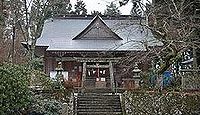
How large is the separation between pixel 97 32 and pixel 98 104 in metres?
11.5

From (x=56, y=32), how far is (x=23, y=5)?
11.2 feet

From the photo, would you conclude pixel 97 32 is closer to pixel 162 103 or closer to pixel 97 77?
pixel 97 77

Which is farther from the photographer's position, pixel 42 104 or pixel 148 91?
pixel 148 91

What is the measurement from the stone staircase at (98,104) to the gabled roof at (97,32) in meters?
9.74

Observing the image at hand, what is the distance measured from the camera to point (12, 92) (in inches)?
520

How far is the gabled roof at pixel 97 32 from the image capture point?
94.7ft

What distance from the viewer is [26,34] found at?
3038 centimetres

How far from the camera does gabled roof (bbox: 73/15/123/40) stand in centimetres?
2888

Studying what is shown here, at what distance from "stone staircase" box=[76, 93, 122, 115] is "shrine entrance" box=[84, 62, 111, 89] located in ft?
13.3

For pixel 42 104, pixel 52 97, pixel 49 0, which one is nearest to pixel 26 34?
pixel 49 0

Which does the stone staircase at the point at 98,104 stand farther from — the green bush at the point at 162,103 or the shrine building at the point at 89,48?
the shrine building at the point at 89,48

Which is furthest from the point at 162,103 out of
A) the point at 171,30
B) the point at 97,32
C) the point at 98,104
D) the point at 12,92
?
the point at 97,32

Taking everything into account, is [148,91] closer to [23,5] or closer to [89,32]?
[89,32]

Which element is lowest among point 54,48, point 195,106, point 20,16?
point 195,106
